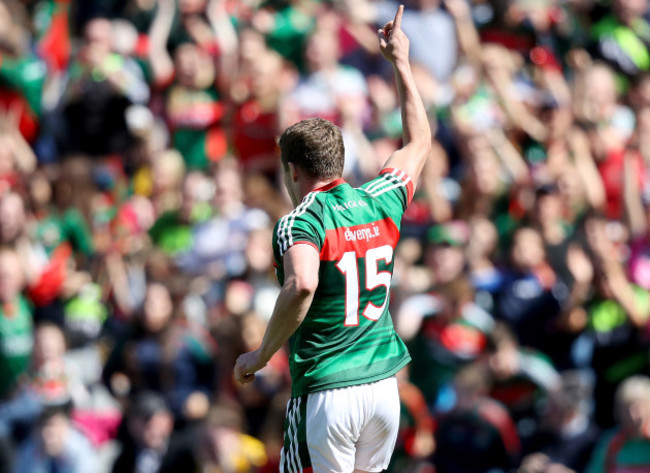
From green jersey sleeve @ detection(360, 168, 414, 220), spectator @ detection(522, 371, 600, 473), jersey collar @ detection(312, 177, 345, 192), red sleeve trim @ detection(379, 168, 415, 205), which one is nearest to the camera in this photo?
jersey collar @ detection(312, 177, 345, 192)

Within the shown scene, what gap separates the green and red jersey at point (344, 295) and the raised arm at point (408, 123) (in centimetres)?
35

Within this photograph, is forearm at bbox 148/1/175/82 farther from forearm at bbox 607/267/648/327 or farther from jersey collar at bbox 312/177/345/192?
jersey collar at bbox 312/177/345/192

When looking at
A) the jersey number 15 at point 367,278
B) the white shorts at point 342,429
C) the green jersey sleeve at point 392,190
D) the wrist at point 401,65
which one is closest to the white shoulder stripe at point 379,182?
the green jersey sleeve at point 392,190

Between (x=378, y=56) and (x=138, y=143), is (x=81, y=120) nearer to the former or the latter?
(x=138, y=143)

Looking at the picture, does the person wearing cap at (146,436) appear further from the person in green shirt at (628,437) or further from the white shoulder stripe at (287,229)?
the white shoulder stripe at (287,229)

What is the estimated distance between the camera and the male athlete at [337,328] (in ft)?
15.5

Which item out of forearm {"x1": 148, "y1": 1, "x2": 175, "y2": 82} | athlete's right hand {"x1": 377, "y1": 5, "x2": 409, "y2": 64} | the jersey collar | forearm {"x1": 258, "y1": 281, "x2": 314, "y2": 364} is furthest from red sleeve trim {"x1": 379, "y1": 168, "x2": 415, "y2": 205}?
forearm {"x1": 148, "y1": 1, "x2": 175, "y2": 82}

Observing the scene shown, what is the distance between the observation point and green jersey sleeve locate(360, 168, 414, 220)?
4973mm

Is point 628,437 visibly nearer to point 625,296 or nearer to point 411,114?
point 625,296

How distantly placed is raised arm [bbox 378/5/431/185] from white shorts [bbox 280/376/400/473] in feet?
3.31

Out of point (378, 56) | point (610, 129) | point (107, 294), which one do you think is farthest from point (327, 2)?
point (107, 294)

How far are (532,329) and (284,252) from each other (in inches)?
194

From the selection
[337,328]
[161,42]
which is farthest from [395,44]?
[161,42]

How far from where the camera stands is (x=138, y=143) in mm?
10891
